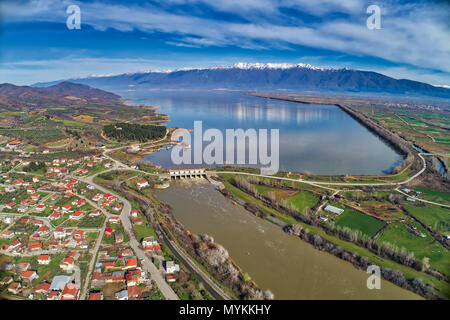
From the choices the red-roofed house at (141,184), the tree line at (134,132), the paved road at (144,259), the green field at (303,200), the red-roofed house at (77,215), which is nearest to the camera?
the paved road at (144,259)

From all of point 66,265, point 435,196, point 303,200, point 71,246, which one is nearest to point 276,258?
point 303,200

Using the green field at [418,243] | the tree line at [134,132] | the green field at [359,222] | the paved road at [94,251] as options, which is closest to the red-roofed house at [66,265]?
the paved road at [94,251]

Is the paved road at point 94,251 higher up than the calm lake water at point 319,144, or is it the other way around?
the calm lake water at point 319,144

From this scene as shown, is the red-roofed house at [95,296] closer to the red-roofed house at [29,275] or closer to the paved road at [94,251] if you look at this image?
the paved road at [94,251]

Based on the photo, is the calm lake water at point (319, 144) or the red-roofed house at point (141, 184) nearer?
the red-roofed house at point (141, 184)

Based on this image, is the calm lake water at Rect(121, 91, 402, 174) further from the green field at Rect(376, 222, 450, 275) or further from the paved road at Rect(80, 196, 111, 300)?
the paved road at Rect(80, 196, 111, 300)

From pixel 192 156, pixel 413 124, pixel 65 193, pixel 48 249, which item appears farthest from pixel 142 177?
pixel 413 124

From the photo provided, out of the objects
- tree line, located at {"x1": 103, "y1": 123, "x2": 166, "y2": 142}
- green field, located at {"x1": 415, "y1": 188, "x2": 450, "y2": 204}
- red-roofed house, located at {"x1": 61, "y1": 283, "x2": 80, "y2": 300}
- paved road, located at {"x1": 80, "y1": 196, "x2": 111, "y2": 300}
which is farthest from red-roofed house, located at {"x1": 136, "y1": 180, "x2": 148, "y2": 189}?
green field, located at {"x1": 415, "y1": 188, "x2": 450, "y2": 204}
